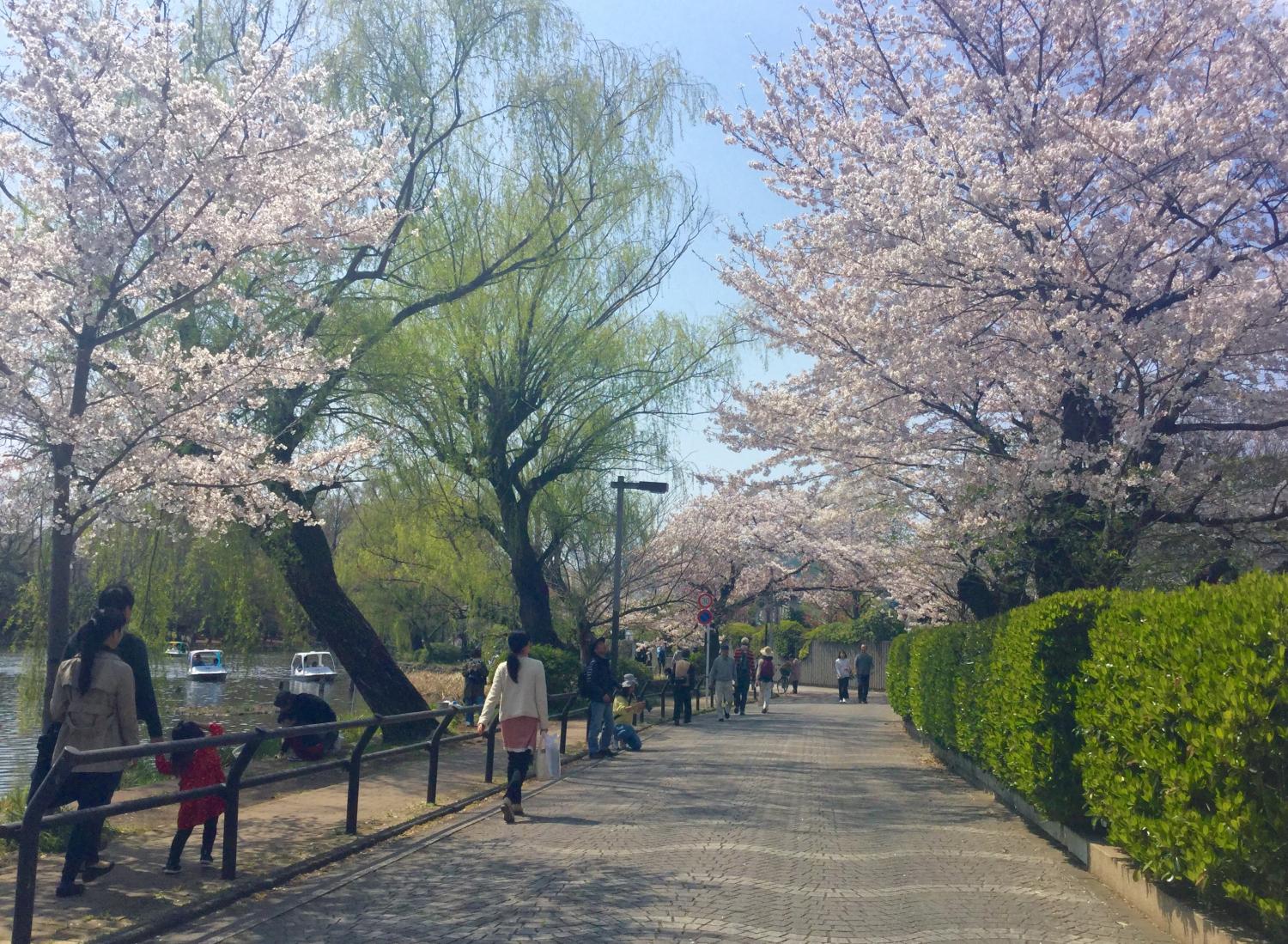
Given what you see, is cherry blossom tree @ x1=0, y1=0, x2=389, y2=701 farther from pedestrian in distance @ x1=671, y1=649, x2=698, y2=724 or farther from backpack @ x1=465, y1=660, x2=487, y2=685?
pedestrian in distance @ x1=671, y1=649, x2=698, y2=724

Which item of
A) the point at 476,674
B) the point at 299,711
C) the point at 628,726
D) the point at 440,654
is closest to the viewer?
the point at 299,711

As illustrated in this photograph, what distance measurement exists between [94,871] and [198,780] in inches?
32.9

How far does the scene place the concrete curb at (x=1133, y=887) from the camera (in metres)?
6.05

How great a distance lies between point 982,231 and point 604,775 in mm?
7854

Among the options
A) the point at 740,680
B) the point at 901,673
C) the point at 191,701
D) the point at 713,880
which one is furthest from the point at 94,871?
the point at 191,701

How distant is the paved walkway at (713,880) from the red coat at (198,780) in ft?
2.74

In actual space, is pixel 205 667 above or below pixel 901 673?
below

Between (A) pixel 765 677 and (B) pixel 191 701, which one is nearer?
(A) pixel 765 677

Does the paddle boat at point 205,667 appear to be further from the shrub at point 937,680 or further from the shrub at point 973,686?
the shrub at point 973,686

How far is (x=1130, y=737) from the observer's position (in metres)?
7.04

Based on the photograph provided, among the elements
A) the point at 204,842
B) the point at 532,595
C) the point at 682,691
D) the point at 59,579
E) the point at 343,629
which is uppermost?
the point at 532,595

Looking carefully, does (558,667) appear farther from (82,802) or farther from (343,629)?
(82,802)

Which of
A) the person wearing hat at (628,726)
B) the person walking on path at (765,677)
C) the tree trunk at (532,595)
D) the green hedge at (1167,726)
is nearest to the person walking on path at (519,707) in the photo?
the green hedge at (1167,726)

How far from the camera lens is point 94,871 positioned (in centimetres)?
709
